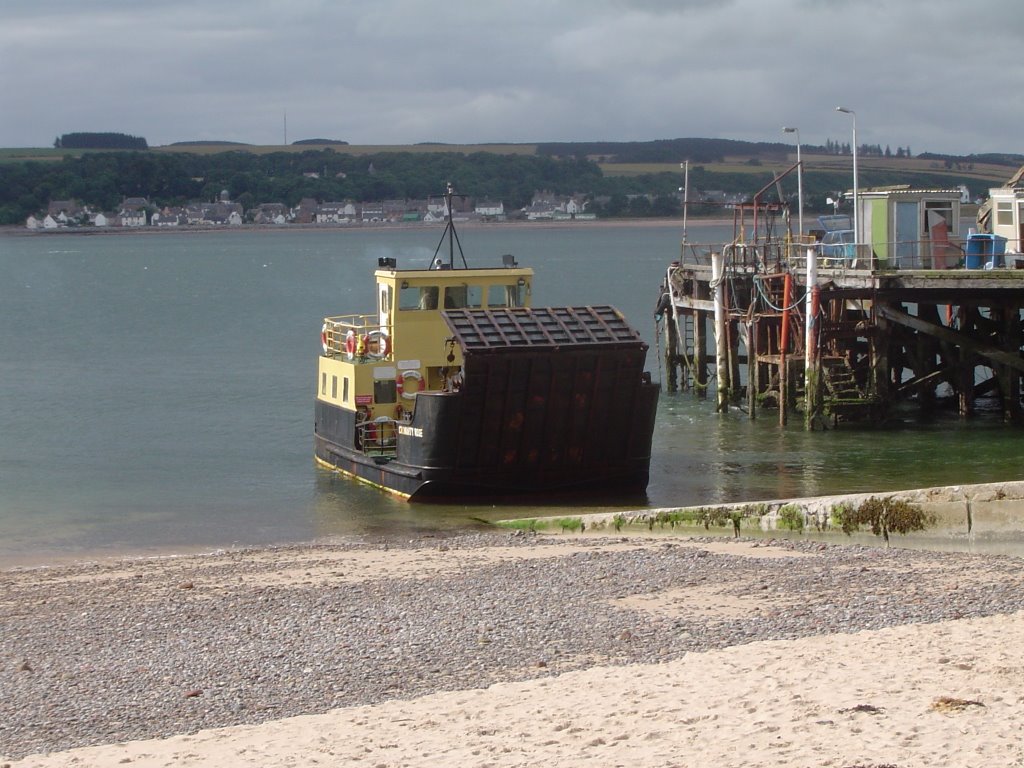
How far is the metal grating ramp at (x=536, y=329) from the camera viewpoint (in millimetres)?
23172

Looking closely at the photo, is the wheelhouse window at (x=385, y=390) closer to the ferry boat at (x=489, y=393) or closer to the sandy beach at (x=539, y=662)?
the ferry boat at (x=489, y=393)

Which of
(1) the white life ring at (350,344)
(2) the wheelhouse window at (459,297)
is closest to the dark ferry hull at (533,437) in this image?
(1) the white life ring at (350,344)

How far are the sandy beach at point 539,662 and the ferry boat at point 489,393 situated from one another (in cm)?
482

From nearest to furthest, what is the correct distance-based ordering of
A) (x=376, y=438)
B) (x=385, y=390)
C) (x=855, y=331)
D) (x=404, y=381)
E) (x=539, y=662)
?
(x=539, y=662), (x=404, y=381), (x=385, y=390), (x=376, y=438), (x=855, y=331)

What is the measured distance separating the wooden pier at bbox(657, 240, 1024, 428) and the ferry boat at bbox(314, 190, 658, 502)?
7.98 meters

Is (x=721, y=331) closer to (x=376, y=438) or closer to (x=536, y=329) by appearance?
(x=376, y=438)

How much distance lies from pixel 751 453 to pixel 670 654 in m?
18.3

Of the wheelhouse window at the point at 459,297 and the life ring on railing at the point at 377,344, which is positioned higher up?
the wheelhouse window at the point at 459,297

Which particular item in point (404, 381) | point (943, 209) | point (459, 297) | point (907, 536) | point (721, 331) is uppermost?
point (943, 209)

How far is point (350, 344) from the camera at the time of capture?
27047 mm

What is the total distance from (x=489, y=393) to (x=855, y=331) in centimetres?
1154

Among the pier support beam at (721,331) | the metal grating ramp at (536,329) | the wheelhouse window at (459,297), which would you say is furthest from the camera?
the pier support beam at (721,331)

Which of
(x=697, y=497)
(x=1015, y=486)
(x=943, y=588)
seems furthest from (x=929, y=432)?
(x=943, y=588)

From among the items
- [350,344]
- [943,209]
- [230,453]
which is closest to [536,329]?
[350,344]
